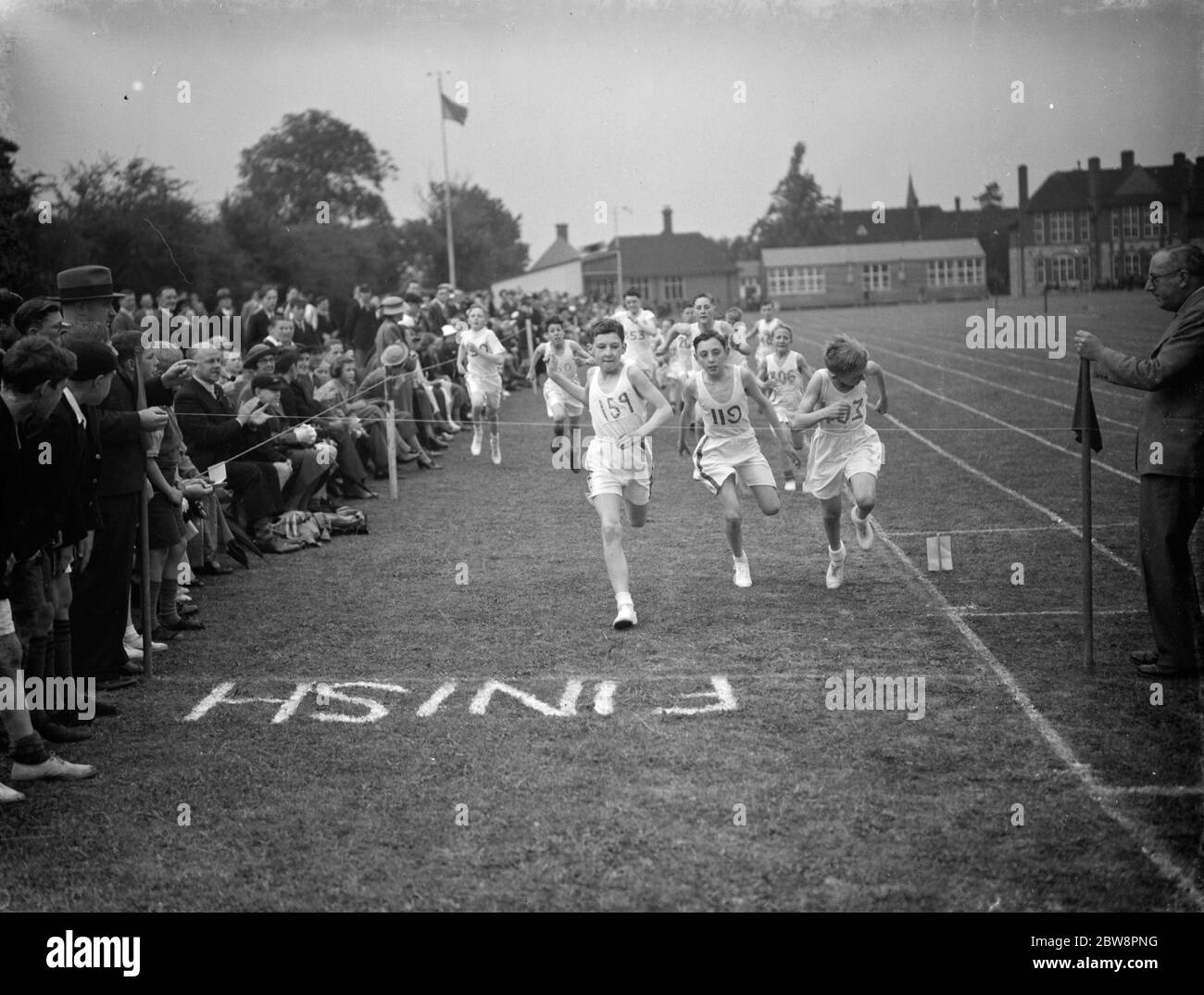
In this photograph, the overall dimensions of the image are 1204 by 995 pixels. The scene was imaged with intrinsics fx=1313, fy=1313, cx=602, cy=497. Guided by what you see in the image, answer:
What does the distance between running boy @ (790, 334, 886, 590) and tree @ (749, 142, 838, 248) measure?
109 metres

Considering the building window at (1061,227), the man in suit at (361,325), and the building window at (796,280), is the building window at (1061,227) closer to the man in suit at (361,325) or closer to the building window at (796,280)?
the building window at (796,280)

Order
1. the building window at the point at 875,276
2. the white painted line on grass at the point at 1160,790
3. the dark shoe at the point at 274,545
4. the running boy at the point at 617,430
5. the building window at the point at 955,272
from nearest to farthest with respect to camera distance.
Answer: the white painted line on grass at the point at 1160,790 → the running boy at the point at 617,430 → the dark shoe at the point at 274,545 → the building window at the point at 955,272 → the building window at the point at 875,276

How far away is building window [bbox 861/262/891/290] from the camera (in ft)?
328

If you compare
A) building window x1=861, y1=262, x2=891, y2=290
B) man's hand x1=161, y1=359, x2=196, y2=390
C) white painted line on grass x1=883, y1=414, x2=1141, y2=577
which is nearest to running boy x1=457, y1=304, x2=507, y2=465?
white painted line on grass x1=883, y1=414, x2=1141, y2=577

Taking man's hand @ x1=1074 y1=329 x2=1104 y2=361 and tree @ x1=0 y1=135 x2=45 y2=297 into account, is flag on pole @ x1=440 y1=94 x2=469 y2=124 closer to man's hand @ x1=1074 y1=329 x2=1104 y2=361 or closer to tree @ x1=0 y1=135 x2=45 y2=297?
tree @ x1=0 y1=135 x2=45 y2=297

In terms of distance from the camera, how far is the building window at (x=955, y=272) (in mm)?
95375

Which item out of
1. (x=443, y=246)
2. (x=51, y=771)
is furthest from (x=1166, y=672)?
(x=443, y=246)

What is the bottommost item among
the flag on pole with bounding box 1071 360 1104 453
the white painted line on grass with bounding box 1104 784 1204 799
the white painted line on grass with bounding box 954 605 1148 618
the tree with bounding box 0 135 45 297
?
the white painted line on grass with bounding box 1104 784 1204 799

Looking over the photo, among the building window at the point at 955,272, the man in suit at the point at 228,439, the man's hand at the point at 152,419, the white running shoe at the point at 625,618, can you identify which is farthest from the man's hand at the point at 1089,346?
the building window at the point at 955,272

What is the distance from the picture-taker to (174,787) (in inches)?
259

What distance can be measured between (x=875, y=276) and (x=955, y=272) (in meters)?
5.88

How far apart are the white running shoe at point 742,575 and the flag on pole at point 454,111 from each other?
27.0 meters
